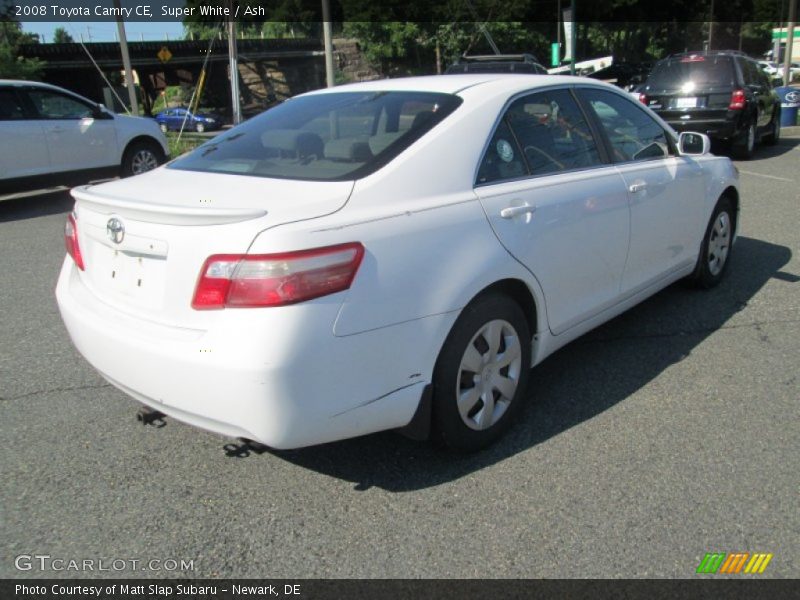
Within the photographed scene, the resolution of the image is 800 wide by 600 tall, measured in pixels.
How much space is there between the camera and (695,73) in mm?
12672

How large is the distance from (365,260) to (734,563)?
167cm

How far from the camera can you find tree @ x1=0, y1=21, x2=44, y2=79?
29.1 metres

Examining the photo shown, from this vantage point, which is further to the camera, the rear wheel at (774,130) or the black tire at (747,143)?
the rear wheel at (774,130)

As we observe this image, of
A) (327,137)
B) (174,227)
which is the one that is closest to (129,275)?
(174,227)

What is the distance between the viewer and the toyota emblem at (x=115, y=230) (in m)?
2.86

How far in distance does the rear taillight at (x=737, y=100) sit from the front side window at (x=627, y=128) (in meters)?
8.63

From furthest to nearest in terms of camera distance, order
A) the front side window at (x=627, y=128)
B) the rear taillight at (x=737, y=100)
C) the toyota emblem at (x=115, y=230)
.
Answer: the rear taillight at (x=737, y=100) < the front side window at (x=627, y=128) < the toyota emblem at (x=115, y=230)

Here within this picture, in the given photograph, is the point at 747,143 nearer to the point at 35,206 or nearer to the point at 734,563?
the point at 35,206

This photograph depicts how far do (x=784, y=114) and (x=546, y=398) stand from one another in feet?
55.5

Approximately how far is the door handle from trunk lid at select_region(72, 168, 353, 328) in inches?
29.2

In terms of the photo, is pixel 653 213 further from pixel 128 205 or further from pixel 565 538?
pixel 128 205

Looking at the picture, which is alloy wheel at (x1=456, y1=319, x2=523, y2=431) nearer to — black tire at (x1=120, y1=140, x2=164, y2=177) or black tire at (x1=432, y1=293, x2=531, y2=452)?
black tire at (x1=432, y1=293, x2=531, y2=452)

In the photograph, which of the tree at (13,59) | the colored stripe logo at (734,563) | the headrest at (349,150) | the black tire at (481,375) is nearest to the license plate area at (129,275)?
the headrest at (349,150)

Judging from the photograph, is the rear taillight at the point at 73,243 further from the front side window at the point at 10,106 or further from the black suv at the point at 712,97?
the black suv at the point at 712,97
